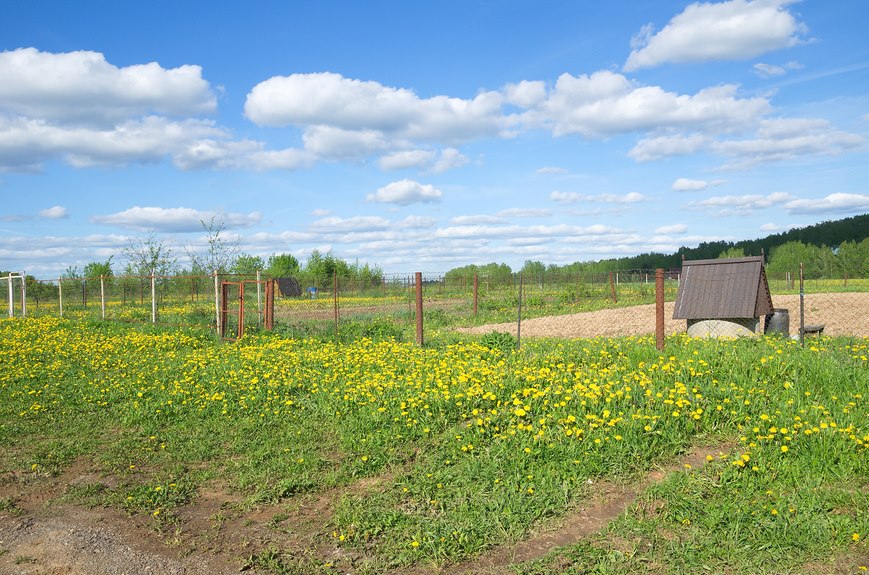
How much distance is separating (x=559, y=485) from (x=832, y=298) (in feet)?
76.1

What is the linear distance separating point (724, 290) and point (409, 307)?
906 centimetres

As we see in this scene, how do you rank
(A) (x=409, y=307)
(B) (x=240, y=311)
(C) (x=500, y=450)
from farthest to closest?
(A) (x=409, y=307) < (B) (x=240, y=311) < (C) (x=500, y=450)

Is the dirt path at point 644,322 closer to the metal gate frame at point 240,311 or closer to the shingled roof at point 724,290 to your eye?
the shingled roof at point 724,290

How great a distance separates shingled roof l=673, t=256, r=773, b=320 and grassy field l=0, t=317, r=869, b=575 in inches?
97.7

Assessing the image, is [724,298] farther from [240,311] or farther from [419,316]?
[240,311]

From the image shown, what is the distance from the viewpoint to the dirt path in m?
15.5

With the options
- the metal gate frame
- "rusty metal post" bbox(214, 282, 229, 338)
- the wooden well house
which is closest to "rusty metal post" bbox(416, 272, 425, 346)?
the metal gate frame

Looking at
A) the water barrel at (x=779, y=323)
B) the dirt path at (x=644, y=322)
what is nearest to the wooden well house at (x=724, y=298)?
the water barrel at (x=779, y=323)

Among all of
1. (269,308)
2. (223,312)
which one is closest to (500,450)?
(269,308)

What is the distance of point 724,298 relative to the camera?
490 inches

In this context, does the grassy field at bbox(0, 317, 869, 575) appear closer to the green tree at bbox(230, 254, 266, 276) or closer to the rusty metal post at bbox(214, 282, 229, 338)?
the rusty metal post at bbox(214, 282, 229, 338)

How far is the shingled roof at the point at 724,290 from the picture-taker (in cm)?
1214

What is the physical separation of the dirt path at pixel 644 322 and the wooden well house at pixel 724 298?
1789mm

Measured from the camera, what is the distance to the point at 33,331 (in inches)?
708
